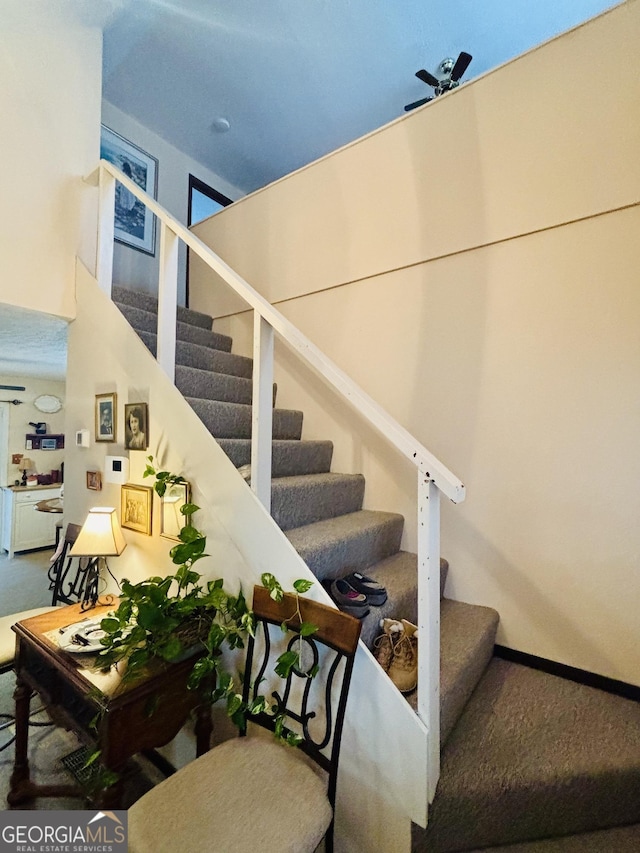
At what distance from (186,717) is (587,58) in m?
3.20

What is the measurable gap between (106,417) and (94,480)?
15.1 inches

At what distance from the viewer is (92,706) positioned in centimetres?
133

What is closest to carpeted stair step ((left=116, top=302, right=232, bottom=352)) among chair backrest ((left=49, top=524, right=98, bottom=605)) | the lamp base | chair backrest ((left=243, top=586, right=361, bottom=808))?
chair backrest ((left=49, top=524, right=98, bottom=605))

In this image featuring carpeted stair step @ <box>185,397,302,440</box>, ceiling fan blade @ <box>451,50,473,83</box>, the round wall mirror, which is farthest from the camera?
the round wall mirror

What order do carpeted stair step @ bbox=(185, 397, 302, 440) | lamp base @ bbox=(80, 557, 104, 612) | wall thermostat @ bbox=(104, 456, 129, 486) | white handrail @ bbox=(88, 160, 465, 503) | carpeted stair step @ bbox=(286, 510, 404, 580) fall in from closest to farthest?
white handrail @ bbox=(88, 160, 465, 503), carpeted stair step @ bbox=(286, 510, 404, 580), lamp base @ bbox=(80, 557, 104, 612), wall thermostat @ bbox=(104, 456, 129, 486), carpeted stair step @ bbox=(185, 397, 302, 440)

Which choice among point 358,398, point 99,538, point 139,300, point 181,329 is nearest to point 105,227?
point 139,300

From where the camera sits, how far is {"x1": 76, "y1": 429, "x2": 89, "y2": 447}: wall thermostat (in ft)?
6.88

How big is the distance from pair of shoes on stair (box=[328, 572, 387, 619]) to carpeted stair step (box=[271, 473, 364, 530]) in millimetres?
372

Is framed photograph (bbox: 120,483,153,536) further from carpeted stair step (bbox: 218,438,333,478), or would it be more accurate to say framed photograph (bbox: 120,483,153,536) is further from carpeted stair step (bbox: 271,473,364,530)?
carpeted stair step (bbox: 271,473,364,530)

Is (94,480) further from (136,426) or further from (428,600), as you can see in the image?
(428,600)

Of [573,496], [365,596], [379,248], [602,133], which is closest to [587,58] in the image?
[602,133]

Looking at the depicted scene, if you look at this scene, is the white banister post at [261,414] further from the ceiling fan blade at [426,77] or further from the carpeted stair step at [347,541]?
the ceiling fan blade at [426,77]

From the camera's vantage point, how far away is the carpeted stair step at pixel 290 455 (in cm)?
189

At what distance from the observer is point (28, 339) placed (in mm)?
2766
